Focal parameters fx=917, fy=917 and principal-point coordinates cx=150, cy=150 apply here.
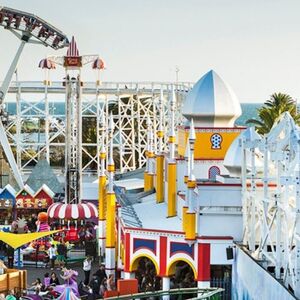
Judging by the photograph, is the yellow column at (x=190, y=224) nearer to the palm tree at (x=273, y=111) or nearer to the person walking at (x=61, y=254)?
the person walking at (x=61, y=254)

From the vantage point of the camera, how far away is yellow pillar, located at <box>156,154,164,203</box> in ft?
89.1

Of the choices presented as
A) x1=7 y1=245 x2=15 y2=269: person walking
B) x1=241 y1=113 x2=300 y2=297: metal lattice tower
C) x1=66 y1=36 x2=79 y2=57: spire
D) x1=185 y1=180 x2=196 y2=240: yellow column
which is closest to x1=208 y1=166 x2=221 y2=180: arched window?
x1=241 y1=113 x2=300 y2=297: metal lattice tower

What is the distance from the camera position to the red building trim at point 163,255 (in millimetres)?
21719

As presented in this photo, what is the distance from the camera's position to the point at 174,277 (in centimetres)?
2217

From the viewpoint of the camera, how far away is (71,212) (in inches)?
1201

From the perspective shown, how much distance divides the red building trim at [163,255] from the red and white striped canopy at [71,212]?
9.15 metres

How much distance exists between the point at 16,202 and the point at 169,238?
519 inches

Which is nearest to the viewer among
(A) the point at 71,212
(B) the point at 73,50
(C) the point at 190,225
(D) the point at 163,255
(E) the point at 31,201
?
(C) the point at 190,225

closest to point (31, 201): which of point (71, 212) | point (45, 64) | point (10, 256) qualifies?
point (71, 212)

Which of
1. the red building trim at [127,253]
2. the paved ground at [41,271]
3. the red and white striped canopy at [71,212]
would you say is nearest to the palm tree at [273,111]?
the red and white striped canopy at [71,212]

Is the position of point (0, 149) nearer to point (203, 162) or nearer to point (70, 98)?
Answer: point (70, 98)

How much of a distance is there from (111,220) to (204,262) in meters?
5.61

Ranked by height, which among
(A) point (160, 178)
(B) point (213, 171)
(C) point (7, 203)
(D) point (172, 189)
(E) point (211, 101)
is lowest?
(C) point (7, 203)

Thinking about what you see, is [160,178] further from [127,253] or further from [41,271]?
[127,253]
